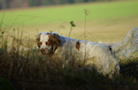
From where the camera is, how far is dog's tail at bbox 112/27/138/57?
18.5ft

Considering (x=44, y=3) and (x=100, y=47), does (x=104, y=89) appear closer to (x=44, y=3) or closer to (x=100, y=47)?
(x=100, y=47)

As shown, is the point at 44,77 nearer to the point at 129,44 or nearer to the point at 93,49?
the point at 93,49

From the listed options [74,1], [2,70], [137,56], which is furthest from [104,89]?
[74,1]

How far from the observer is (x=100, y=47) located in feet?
18.8

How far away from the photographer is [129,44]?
5.77 m

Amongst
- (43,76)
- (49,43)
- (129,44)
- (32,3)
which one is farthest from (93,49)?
(32,3)

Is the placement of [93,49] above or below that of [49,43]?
below

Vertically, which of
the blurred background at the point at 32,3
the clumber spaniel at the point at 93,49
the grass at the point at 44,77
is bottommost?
the grass at the point at 44,77

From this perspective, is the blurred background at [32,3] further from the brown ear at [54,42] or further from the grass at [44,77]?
the grass at [44,77]

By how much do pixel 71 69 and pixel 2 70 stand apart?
1.17 metres

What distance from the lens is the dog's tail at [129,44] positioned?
5.64 meters

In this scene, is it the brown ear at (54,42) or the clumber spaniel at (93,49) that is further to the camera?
the brown ear at (54,42)

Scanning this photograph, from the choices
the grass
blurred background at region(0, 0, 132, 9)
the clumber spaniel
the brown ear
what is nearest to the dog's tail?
the clumber spaniel

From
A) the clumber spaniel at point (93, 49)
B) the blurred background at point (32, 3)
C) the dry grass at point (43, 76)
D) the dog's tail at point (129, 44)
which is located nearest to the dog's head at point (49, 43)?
the clumber spaniel at point (93, 49)
